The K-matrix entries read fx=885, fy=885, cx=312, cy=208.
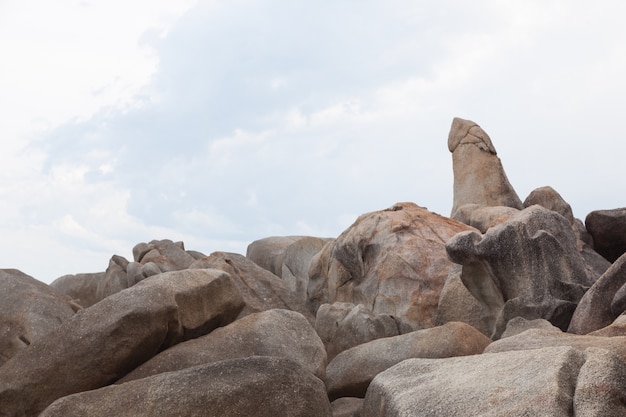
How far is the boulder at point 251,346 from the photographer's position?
13441mm

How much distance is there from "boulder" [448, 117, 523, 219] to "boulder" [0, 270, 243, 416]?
18597 mm

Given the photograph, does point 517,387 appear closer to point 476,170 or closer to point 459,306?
point 459,306

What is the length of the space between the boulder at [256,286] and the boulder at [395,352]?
26.6ft

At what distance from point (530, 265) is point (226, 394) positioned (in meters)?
8.88

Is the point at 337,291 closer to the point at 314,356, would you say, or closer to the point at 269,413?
the point at 314,356

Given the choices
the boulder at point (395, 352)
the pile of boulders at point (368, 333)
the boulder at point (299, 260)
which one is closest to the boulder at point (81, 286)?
the boulder at point (299, 260)

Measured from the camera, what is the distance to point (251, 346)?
13.8 m

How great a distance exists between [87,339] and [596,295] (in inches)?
340

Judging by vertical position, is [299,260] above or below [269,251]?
below

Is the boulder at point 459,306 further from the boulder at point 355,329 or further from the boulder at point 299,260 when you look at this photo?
the boulder at point 299,260

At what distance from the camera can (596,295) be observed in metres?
15.5

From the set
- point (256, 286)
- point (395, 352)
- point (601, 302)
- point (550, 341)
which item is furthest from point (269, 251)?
point (550, 341)

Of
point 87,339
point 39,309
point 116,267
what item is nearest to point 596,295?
point 87,339

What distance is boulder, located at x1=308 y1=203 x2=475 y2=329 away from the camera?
21.8 m
